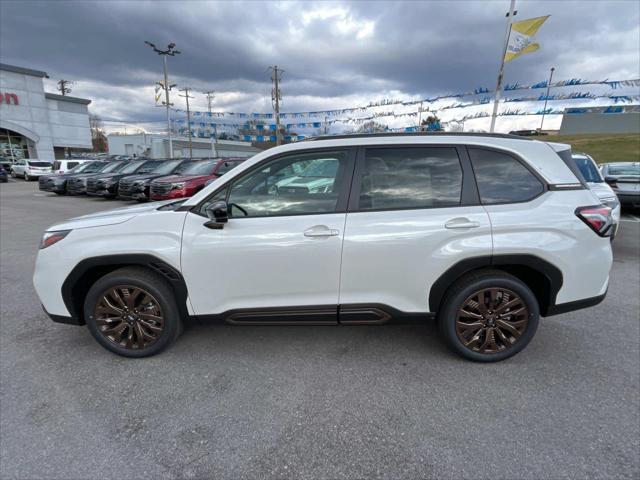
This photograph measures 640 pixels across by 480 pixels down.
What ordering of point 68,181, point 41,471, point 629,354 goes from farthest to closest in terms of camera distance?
1. point 68,181
2. point 629,354
3. point 41,471

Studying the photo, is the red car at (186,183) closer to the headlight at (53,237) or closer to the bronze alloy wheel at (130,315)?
the headlight at (53,237)

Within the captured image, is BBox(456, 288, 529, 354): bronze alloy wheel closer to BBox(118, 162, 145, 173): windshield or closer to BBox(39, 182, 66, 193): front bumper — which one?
BBox(118, 162, 145, 173): windshield

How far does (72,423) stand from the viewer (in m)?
2.18

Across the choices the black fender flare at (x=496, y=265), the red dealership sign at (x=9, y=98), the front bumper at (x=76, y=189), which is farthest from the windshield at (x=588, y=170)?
the red dealership sign at (x=9, y=98)

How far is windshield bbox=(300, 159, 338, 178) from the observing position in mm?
2684

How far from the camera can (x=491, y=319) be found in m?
2.70

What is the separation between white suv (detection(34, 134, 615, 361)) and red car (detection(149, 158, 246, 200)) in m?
6.83

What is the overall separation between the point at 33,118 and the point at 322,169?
44548mm

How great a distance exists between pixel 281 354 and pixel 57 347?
2.06 meters

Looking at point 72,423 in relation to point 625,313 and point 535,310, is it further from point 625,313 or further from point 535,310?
point 625,313

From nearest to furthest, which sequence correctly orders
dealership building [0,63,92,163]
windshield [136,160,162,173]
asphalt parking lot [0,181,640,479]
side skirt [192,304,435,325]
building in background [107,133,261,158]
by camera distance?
1. asphalt parking lot [0,181,640,479]
2. side skirt [192,304,435,325]
3. windshield [136,160,162,173]
4. dealership building [0,63,92,163]
5. building in background [107,133,261,158]

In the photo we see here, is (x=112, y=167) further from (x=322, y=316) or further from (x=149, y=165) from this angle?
(x=322, y=316)

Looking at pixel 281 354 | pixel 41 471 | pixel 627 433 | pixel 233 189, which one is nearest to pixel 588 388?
pixel 627 433

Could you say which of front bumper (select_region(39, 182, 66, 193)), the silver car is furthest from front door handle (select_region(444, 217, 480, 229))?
front bumper (select_region(39, 182, 66, 193))
